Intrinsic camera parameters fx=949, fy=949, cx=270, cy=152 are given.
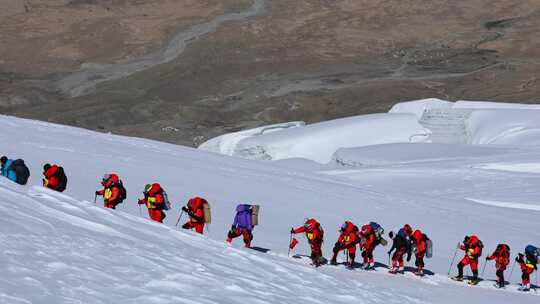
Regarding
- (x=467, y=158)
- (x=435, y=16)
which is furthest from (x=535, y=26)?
(x=467, y=158)

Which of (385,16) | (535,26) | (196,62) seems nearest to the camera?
(196,62)

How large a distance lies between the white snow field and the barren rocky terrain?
19130 millimetres

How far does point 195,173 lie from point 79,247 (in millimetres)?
12245

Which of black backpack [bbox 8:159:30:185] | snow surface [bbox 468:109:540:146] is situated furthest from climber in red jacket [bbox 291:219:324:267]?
snow surface [bbox 468:109:540:146]

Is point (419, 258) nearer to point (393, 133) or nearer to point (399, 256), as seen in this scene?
point (399, 256)

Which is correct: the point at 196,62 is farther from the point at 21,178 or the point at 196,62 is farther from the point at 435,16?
the point at 21,178

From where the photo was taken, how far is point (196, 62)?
229 ft

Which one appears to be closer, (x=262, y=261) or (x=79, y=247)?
(x=79, y=247)

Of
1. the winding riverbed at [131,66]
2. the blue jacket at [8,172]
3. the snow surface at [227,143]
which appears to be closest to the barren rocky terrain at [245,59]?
the winding riverbed at [131,66]

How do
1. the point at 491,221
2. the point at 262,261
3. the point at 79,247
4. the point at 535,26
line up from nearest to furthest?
the point at 79,247
the point at 262,261
the point at 491,221
the point at 535,26

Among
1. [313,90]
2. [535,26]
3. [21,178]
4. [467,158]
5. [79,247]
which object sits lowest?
[79,247]

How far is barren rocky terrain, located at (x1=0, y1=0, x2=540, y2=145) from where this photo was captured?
57656 millimetres

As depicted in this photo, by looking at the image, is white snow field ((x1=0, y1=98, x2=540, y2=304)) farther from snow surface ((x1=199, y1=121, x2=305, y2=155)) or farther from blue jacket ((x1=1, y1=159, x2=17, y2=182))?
snow surface ((x1=199, y1=121, x2=305, y2=155))

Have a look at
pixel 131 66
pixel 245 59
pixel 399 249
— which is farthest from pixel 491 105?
pixel 131 66
